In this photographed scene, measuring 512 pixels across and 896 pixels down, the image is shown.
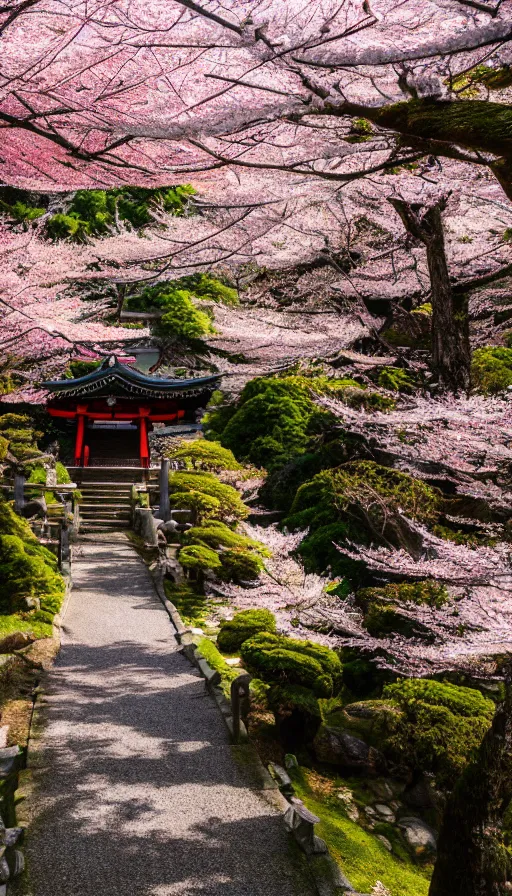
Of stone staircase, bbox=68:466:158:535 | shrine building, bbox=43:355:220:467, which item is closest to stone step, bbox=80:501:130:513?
stone staircase, bbox=68:466:158:535

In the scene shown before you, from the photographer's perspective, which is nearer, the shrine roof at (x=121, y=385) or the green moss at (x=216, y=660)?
the green moss at (x=216, y=660)

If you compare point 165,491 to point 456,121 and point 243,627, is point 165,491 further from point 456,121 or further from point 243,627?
point 456,121

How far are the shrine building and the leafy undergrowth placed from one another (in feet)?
49.5

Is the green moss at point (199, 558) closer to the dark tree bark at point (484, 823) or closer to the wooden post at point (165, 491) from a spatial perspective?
the wooden post at point (165, 491)

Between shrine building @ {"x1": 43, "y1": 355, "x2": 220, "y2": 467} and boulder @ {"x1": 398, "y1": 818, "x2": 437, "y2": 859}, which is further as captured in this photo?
shrine building @ {"x1": 43, "y1": 355, "x2": 220, "y2": 467}

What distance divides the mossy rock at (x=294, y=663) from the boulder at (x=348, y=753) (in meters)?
0.48

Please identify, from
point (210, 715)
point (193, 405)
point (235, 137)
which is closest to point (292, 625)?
point (210, 715)

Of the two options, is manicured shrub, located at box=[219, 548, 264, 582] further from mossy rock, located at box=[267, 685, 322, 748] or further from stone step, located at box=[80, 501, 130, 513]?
stone step, located at box=[80, 501, 130, 513]

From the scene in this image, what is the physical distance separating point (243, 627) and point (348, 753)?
2.34 metres

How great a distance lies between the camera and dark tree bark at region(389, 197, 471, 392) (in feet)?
29.2

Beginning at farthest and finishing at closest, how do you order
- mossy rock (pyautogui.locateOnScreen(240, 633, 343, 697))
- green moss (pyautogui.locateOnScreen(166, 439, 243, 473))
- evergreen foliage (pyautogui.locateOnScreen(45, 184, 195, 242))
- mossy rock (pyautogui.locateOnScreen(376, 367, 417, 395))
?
evergreen foliage (pyautogui.locateOnScreen(45, 184, 195, 242)) < green moss (pyautogui.locateOnScreen(166, 439, 243, 473)) < mossy rock (pyautogui.locateOnScreen(376, 367, 417, 395)) < mossy rock (pyautogui.locateOnScreen(240, 633, 343, 697))

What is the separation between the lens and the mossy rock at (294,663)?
25.8ft

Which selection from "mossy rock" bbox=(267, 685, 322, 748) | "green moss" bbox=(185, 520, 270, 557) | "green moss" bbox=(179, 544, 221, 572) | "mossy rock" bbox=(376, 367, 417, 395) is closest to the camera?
"mossy rock" bbox=(267, 685, 322, 748)

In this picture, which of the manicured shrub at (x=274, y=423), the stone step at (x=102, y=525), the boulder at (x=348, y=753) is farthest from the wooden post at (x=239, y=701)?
the stone step at (x=102, y=525)
